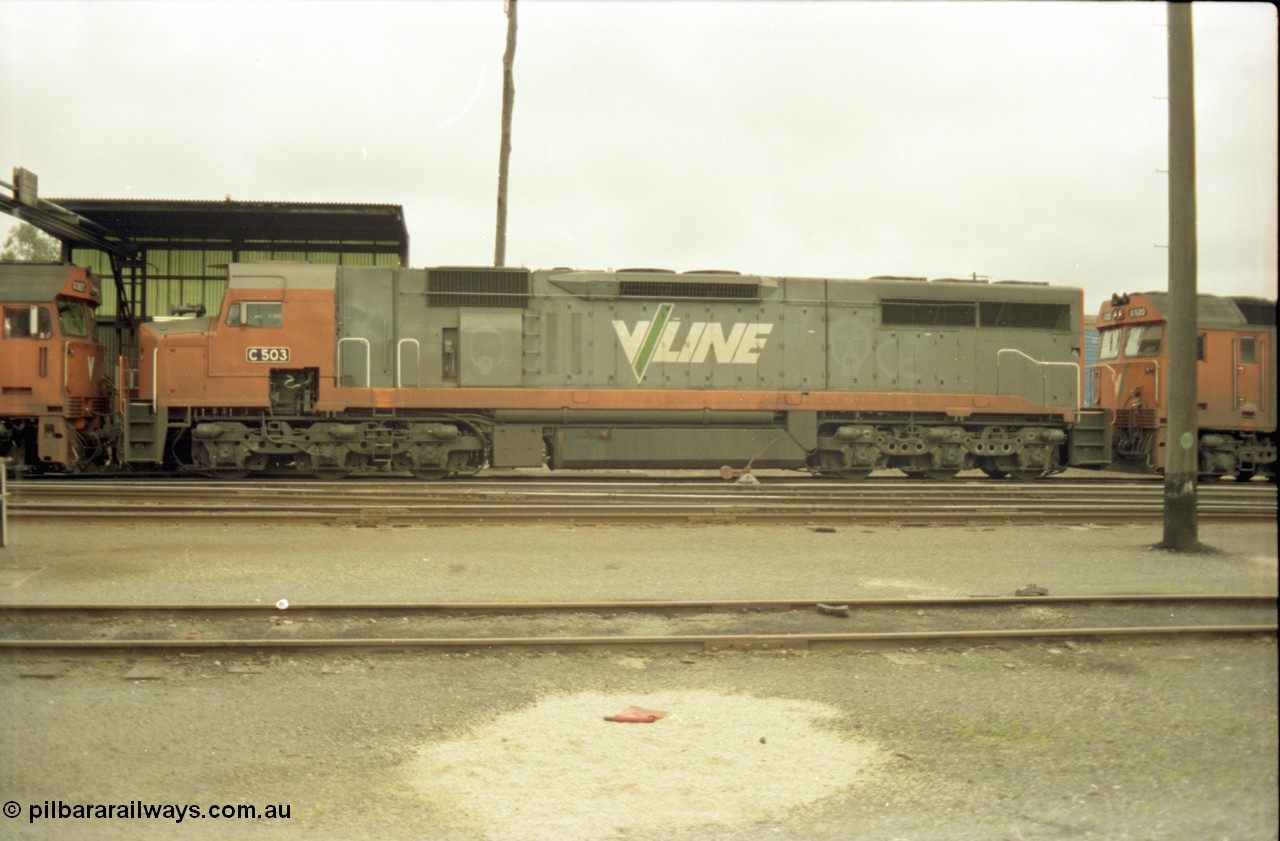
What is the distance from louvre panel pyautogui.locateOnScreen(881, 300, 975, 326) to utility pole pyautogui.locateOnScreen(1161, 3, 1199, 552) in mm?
6603

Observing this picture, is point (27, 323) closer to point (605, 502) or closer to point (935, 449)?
point (605, 502)

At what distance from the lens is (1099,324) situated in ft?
60.1

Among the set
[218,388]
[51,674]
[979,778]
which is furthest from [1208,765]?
[218,388]

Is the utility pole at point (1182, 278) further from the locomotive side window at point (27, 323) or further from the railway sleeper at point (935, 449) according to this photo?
the locomotive side window at point (27, 323)

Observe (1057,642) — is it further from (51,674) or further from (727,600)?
(51,674)

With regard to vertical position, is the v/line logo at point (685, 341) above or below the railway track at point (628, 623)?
above

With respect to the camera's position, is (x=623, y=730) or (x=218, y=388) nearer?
(x=623, y=730)

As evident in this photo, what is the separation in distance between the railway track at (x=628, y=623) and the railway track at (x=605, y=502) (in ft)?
13.5

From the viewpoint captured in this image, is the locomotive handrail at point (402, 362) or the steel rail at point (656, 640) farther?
the locomotive handrail at point (402, 362)

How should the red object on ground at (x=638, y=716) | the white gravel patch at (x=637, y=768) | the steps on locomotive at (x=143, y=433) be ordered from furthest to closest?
1. the steps on locomotive at (x=143, y=433)
2. the red object on ground at (x=638, y=716)
3. the white gravel patch at (x=637, y=768)

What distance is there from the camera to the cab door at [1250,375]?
15.8 metres

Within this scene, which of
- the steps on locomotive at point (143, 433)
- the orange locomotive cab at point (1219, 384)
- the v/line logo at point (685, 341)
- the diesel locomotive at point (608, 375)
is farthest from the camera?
the orange locomotive cab at point (1219, 384)

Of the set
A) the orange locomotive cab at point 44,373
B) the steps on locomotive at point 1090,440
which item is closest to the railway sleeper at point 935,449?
the steps on locomotive at point 1090,440

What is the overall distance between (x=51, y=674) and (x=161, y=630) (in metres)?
1.03
